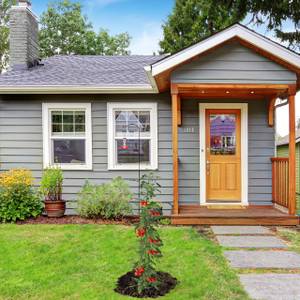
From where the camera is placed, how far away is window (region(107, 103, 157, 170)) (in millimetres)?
7238

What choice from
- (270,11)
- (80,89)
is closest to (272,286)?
(80,89)

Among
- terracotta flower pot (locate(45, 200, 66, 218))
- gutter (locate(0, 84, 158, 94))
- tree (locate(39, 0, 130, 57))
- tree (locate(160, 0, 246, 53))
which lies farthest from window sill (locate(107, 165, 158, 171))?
tree (locate(39, 0, 130, 57))

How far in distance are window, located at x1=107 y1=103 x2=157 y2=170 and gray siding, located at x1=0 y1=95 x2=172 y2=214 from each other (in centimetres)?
13

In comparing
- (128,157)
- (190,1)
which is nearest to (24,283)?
(128,157)

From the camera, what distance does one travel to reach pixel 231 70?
6.11 meters

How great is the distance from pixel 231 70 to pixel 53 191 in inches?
156

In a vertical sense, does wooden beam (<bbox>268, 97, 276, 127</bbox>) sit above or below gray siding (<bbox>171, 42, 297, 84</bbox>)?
below

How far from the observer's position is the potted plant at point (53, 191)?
21.7 feet

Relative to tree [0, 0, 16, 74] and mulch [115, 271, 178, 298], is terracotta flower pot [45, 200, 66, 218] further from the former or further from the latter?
tree [0, 0, 16, 74]

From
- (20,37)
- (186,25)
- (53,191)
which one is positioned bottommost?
(53,191)

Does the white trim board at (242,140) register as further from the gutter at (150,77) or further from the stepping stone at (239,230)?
the stepping stone at (239,230)

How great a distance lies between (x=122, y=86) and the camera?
22.6 ft

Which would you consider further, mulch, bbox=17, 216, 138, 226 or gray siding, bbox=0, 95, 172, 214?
gray siding, bbox=0, 95, 172, 214

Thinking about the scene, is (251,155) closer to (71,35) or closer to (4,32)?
(4,32)
